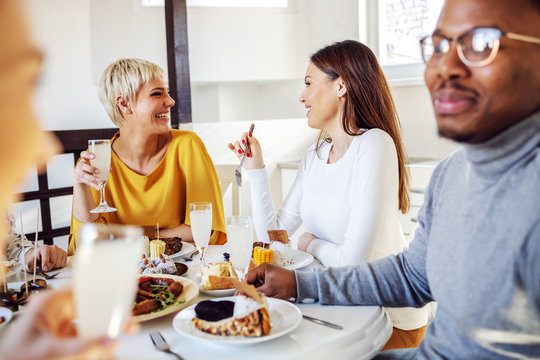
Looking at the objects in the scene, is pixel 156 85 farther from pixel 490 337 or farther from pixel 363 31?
pixel 363 31

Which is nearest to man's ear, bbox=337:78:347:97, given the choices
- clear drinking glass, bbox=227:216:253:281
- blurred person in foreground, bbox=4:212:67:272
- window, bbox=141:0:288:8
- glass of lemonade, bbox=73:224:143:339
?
clear drinking glass, bbox=227:216:253:281

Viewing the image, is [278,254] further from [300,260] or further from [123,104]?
[123,104]

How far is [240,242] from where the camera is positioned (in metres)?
1.30

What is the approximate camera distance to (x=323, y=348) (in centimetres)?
93

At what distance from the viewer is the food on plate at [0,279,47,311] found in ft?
3.75

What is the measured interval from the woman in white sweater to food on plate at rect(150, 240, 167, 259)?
0.47 m

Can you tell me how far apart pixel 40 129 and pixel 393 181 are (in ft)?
4.31

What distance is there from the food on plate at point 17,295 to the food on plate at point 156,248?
33cm

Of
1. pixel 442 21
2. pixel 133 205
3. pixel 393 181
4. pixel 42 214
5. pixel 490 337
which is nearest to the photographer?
pixel 490 337

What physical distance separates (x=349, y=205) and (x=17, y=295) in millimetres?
1024

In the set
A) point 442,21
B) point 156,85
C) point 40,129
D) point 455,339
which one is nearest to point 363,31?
point 156,85

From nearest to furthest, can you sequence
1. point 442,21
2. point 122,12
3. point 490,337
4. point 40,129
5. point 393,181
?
point 40,129
point 490,337
point 442,21
point 393,181
point 122,12

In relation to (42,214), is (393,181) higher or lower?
higher

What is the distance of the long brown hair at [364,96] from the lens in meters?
1.83
